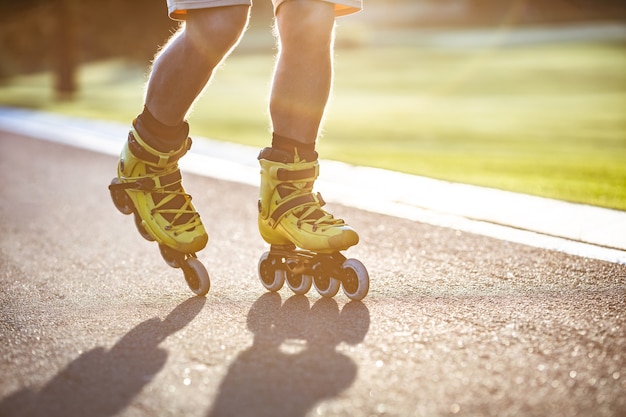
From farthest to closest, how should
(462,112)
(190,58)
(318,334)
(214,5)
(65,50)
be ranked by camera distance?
1. (65,50)
2. (462,112)
3. (190,58)
4. (214,5)
5. (318,334)

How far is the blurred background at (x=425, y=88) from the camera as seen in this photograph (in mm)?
7531

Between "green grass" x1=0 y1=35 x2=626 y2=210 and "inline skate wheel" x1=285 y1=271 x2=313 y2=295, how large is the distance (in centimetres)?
214

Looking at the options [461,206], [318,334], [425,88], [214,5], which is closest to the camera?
[318,334]

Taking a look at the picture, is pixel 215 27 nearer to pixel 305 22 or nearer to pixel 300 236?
pixel 305 22

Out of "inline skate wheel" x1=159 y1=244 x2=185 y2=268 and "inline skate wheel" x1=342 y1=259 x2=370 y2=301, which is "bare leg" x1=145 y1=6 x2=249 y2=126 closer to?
"inline skate wheel" x1=159 y1=244 x2=185 y2=268

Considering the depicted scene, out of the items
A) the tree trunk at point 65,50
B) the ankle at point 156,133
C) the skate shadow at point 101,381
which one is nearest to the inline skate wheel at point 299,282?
the skate shadow at point 101,381

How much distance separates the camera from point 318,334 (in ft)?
7.72

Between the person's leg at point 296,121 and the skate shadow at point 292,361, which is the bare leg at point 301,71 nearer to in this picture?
the person's leg at point 296,121

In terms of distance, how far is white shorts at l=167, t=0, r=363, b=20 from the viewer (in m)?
2.77

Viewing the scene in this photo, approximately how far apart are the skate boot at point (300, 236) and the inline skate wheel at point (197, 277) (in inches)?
7.7

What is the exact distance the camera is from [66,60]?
23.9 m

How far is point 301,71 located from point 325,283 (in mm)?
730

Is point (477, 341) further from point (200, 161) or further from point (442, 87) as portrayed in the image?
point (442, 87)

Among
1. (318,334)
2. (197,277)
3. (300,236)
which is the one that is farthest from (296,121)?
(318,334)
